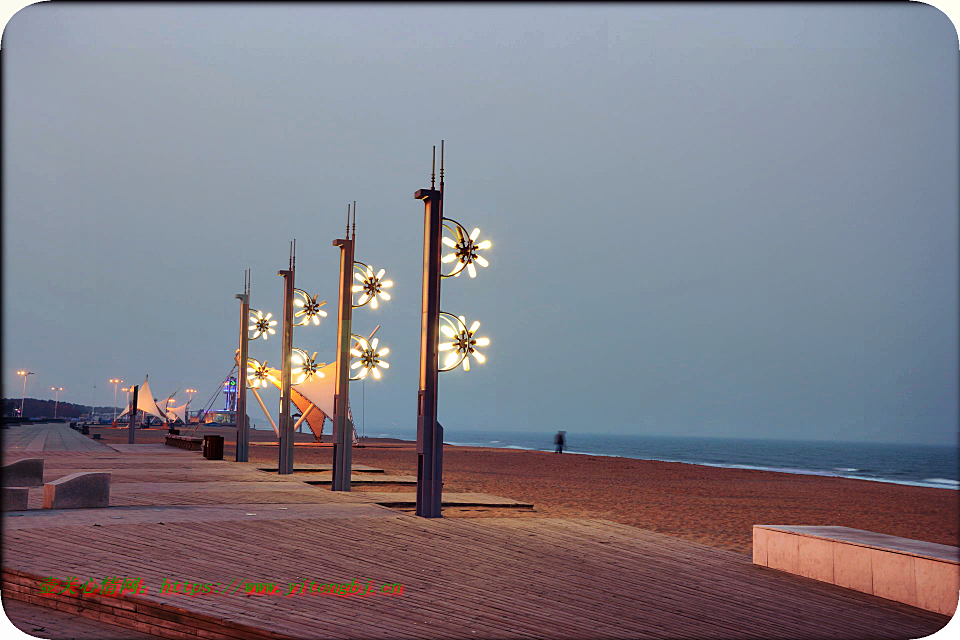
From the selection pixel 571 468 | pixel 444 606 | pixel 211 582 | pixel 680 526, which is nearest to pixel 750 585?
pixel 444 606

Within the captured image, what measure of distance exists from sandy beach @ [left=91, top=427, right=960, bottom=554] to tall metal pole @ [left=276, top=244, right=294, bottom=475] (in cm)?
367

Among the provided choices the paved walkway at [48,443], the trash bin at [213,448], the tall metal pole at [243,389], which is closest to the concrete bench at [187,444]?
the paved walkway at [48,443]

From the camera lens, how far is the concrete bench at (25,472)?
52.4 ft

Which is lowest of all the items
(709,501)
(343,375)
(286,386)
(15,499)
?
(709,501)

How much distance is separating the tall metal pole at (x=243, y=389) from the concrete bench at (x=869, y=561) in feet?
62.3

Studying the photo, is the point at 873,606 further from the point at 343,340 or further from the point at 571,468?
the point at 571,468

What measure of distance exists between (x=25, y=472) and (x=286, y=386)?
21.4ft

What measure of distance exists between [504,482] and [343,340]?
436 inches

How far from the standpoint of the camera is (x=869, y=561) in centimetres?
845

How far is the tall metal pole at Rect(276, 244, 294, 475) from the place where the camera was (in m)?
21.1

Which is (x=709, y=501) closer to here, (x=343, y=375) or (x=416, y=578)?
(x=343, y=375)

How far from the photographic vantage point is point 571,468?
37312 mm

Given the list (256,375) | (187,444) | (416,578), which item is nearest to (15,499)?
(416,578)

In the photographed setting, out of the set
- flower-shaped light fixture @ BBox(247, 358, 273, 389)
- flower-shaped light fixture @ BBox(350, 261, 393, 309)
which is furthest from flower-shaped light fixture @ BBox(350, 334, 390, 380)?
flower-shaped light fixture @ BBox(247, 358, 273, 389)
